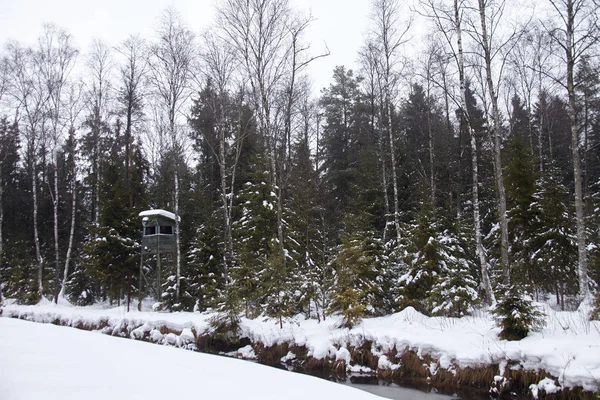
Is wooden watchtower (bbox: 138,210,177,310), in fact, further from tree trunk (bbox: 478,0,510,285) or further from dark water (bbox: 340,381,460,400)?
tree trunk (bbox: 478,0,510,285)

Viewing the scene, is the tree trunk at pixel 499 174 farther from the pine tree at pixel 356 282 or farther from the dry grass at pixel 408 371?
the pine tree at pixel 356 282

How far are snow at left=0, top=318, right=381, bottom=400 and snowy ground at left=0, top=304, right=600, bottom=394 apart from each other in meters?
4.52

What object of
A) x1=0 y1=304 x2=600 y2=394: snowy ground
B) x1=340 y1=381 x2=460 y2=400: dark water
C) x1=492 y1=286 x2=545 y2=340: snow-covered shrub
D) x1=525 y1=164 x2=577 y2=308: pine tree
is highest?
x1=525 y1=164 x2=577 y2=308: pine tree

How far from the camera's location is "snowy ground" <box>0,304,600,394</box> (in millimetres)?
6570

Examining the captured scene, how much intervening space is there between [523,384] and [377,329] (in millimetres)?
3788

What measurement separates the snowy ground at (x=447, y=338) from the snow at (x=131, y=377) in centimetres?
452

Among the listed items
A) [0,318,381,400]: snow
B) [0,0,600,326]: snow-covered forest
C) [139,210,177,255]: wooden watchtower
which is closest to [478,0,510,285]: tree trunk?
[0,0,600,326]: snow-covered forest

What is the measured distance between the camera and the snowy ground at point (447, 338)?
657 cm

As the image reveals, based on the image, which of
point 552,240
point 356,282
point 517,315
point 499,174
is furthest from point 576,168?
point 356,282

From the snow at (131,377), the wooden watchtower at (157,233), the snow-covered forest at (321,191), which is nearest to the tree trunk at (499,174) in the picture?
the snow-covered forest at (321,191)

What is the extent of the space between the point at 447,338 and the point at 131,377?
7.17m

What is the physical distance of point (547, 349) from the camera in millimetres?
6883

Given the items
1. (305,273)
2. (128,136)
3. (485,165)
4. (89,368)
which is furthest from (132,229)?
(485,165)

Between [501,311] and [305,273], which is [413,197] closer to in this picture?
[305,273]
